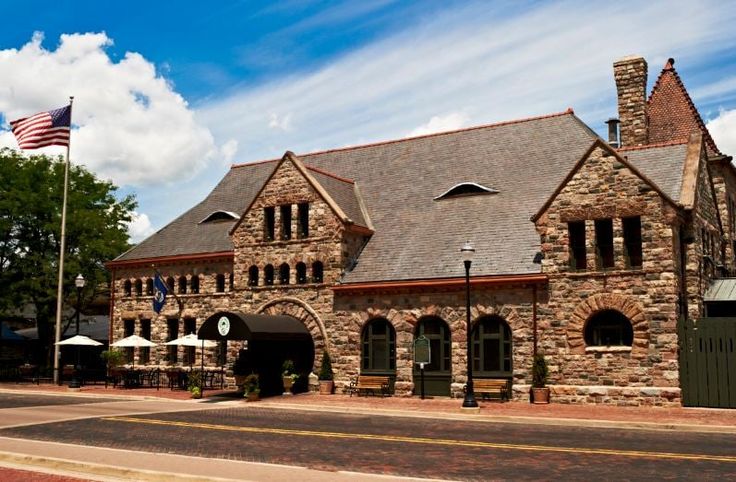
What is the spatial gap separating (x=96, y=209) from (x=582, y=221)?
35337 millimetres

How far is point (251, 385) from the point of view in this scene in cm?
2930

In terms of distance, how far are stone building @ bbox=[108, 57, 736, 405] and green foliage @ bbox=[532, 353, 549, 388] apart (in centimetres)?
37

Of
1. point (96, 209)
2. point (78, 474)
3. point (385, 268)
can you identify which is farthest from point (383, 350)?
point (96, 209)

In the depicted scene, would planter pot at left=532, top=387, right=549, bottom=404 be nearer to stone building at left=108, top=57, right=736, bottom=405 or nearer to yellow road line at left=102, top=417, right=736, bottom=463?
stone building at left=108, top=57, right=736, bottom=405

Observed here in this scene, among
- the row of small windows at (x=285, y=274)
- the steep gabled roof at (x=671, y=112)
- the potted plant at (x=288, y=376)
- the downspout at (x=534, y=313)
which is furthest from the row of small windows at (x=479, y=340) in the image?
the steep gabled roof at (x=671, y=112)

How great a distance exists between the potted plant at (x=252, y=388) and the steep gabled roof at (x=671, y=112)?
22.2 meters

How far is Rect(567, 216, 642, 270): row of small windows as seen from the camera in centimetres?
2691

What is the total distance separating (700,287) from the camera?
92.1 ft

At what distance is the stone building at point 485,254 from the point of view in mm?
26547

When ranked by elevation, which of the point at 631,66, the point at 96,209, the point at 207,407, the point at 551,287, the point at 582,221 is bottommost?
the point at 207,407

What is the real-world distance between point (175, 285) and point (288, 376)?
36.4 ft

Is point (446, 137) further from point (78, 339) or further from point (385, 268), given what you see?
point (78, 339)

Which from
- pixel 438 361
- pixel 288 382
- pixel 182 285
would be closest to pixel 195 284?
pixel 182 285

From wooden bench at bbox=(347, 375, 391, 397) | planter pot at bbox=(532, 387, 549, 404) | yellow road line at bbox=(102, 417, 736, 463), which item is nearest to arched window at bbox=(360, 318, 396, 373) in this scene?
wooden bench at bbox=(347, 375, 391, 397)
